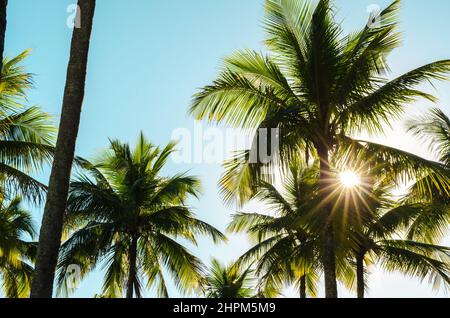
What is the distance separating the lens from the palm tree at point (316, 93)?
1074 centimetres

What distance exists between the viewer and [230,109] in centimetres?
1230

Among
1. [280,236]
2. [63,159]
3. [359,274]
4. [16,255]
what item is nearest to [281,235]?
[280,236]

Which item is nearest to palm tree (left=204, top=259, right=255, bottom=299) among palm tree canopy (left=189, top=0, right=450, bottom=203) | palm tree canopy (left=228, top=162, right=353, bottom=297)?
palm tree canopy (left=228, top=162, right=353, bottom=297)

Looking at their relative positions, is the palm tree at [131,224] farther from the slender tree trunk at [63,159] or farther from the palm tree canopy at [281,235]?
the slender tree trunk at [63,159]

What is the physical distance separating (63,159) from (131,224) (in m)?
12.1

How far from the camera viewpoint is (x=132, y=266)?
1834 centimetres

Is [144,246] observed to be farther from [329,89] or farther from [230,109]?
[329,89]

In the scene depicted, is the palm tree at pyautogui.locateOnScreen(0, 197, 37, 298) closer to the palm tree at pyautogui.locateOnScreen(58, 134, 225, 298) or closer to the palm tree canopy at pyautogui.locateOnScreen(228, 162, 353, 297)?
the palm tree at pyautogui.locateOnScreen(58, 134, 225, 298)

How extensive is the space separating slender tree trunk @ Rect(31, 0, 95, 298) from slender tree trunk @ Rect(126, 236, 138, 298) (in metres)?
11.0

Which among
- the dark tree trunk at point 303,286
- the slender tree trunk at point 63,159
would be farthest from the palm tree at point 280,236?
the slender tree trunk at point 63,159

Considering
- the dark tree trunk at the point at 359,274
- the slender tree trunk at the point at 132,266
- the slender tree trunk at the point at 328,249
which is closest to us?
the slender tree trunk at the point at 328,249

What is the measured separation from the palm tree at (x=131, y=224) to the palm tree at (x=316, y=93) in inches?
280

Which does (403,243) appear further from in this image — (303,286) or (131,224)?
(131,224)

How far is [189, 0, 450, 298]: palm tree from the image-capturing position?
1074 cm
